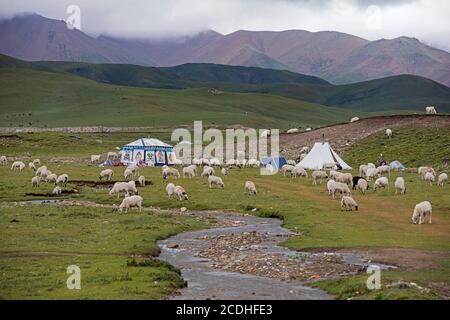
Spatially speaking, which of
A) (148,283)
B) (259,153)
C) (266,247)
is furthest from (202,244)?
(259,153)

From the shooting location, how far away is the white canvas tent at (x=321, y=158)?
6406 centimetres

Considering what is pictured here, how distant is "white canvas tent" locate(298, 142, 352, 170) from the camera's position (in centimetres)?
6406

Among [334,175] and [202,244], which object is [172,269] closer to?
[202,244]

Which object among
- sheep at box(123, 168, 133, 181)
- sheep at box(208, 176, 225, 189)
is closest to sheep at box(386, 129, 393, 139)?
sheep at box(208, 176, 225, 189)

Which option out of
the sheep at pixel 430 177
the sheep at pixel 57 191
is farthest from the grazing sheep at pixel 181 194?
the sheep at pixel 430 177

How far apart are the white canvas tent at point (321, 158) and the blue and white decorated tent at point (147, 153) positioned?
16083mm

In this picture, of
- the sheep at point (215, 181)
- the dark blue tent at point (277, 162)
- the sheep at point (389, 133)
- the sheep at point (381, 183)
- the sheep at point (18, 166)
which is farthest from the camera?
the sheep at point (389, 133)

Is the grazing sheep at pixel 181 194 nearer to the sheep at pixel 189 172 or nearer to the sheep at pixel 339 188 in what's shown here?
the sheep at pixel 339 188

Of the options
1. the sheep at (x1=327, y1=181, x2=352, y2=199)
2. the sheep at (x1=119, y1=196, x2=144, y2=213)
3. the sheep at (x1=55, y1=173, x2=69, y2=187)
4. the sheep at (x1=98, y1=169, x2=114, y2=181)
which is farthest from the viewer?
the sheep at (x1=98, y1=169, x2=114, y2=181)

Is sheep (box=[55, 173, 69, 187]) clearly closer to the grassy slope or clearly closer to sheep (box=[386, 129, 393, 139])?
sheep (box=[386, 129, 393, 139])

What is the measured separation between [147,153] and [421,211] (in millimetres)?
46284

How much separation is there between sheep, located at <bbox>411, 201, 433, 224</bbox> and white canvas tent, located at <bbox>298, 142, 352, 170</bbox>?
31.3m

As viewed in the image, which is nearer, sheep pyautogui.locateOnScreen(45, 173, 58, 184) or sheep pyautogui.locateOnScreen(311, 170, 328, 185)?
sheep pyautogui.locateOnScreen(311, 170, 328, 185)

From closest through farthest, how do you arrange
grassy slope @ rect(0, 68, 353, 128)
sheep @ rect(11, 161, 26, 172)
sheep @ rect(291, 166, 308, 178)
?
sheep @ rect(291, 166, 308, 178) < sheep @ rect(11, 161, 26, 172) < grassy slope @ rect(0, 68, 353, 128)
